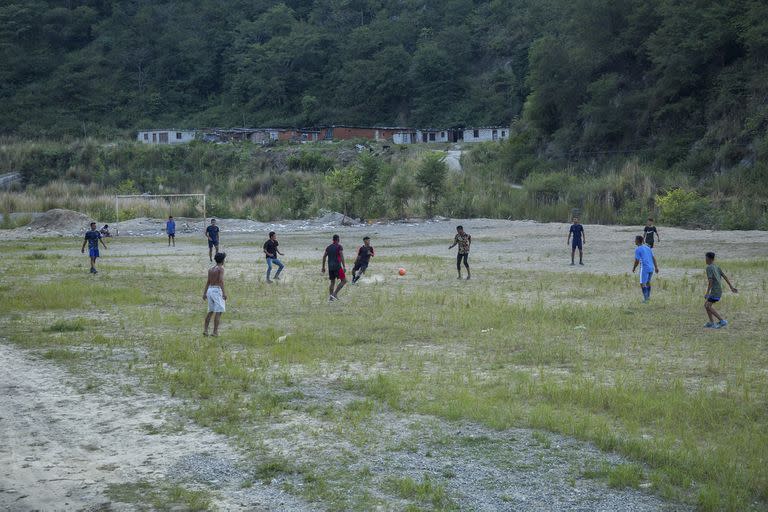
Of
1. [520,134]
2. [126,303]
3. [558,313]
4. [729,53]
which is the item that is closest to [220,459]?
[558,313]

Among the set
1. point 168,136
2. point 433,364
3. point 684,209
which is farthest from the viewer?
point 168,136

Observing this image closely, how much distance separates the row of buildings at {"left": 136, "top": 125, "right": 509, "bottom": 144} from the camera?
102 metres

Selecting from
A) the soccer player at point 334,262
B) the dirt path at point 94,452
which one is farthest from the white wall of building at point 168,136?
the dirt path at point 94,452

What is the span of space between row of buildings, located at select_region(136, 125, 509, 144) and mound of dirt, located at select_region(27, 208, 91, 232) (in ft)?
158

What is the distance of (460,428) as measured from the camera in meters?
10.4

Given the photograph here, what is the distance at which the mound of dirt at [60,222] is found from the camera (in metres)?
53.3

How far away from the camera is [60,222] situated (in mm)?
53781

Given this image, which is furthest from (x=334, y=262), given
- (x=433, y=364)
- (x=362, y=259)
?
(x=433, y=364)

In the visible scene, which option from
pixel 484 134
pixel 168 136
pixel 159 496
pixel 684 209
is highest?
pixel 168 136

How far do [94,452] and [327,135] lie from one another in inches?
3784

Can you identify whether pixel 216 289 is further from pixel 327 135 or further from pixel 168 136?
pixel 168 136

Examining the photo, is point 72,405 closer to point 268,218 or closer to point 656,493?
point 656,493

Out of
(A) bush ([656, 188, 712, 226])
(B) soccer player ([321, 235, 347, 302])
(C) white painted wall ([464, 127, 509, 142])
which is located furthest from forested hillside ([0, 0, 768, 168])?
(B) soccer player ([321, 235, 347, 302])

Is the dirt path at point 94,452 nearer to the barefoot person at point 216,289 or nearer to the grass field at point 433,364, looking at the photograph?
the grass field at point 433,364
